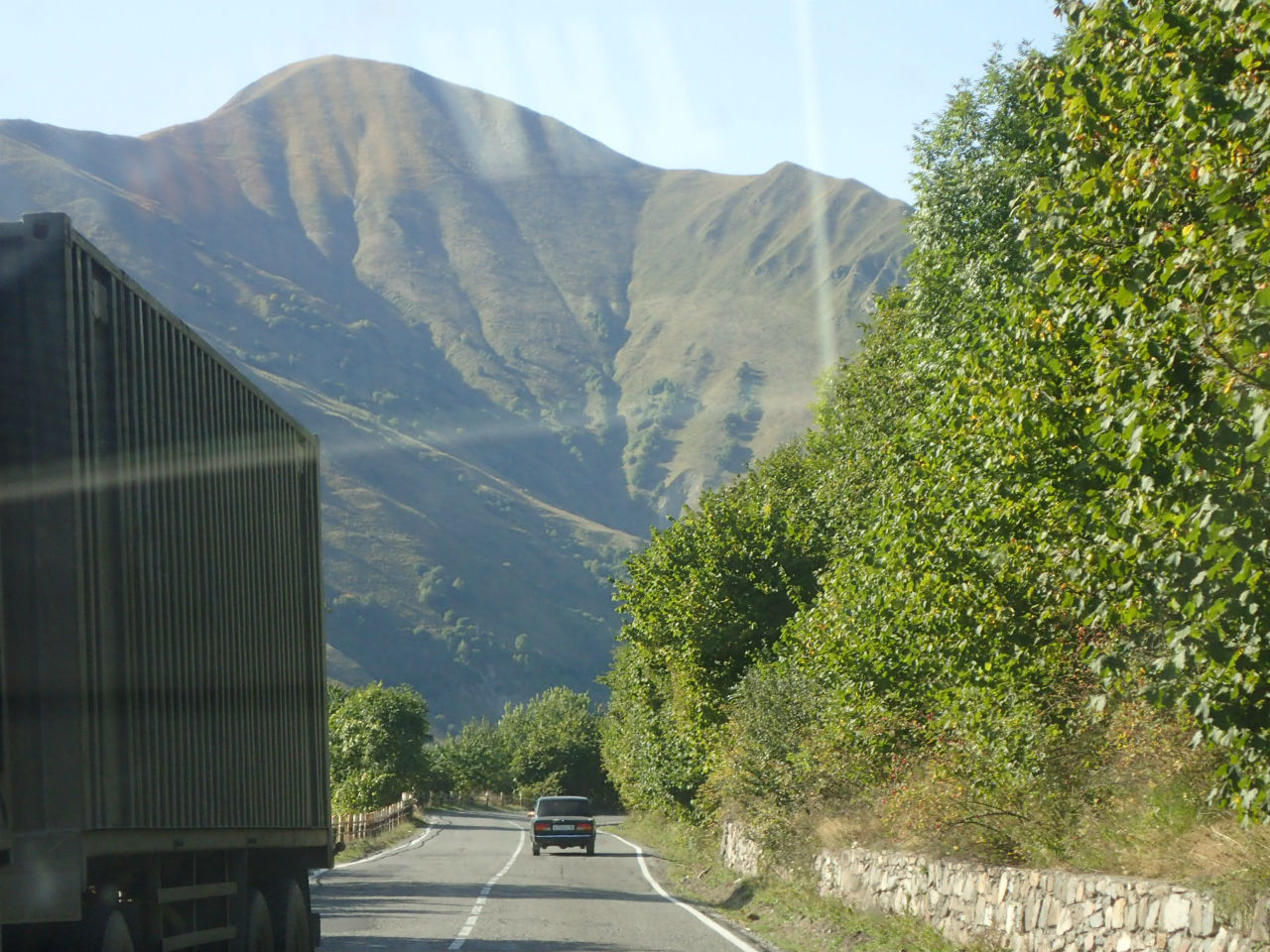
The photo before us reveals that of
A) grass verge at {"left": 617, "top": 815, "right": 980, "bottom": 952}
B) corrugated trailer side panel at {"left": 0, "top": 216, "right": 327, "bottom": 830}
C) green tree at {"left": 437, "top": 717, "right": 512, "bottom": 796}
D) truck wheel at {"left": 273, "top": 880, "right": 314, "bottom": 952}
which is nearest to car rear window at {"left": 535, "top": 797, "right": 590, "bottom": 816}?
grass verge at {"left": 617, "top": 815, "right": 980, "bottom": 952}

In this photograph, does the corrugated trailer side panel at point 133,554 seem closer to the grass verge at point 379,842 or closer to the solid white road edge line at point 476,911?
the solid white road edge line at point 476,911

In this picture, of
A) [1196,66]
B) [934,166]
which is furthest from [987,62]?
[1196,66]

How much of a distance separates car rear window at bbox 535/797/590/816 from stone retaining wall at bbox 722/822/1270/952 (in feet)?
84.4

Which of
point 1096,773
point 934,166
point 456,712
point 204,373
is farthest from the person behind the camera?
point 456,712

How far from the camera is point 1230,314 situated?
7348 mm

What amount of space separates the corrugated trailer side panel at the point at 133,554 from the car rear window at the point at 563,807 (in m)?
33.9

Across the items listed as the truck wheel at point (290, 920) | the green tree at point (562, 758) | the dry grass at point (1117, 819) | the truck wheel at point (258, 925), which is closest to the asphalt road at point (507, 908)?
the dry grass at point (1117, 819)

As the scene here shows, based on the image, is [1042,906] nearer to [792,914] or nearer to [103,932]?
[103,932]

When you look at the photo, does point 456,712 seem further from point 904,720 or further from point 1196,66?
point 1196,66

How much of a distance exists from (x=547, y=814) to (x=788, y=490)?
12.3 metres

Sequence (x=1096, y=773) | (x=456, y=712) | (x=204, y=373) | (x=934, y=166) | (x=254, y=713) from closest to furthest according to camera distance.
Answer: (x=204, y=373), (x=254, y=713), (x=1096, y=773), (x=934, y=166), (x=456, y=712)

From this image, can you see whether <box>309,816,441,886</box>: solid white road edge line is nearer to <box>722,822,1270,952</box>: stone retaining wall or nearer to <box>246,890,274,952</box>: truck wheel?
<box>722,822,1270,952</box>: stone retaining wall

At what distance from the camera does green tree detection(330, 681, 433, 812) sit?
71.1 m

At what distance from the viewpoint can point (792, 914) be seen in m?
20.8
